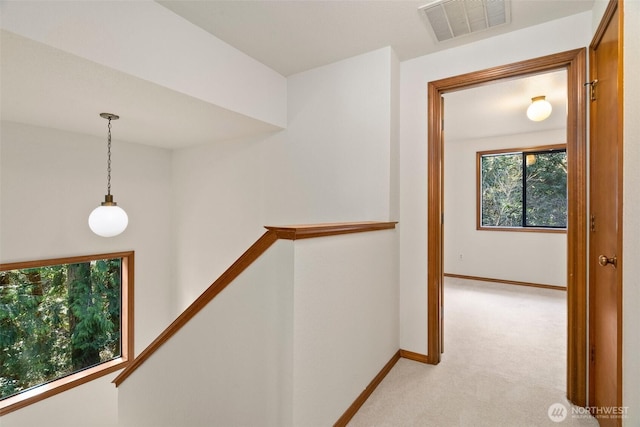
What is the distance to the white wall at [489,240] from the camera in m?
4.76

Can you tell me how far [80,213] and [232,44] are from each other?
8.44 ft

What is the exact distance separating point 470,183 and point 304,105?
396 centimetres

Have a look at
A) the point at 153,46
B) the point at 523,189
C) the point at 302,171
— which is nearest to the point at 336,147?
the point at 302,171

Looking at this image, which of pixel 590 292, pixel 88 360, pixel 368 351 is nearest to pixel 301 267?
pixel 368 351

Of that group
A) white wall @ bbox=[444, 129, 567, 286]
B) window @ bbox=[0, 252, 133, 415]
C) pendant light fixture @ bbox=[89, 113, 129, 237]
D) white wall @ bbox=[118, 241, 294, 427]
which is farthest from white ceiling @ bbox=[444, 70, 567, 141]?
window @ bbox=[0, 252, 133, 415]

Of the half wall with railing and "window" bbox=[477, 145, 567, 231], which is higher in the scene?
"window" bbox=[477, 145, 567, 231]

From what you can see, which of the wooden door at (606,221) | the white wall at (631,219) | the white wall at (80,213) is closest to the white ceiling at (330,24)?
the wooden door at (606,221)

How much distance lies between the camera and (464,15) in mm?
2064

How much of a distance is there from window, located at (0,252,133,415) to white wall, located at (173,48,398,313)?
29.8 inches

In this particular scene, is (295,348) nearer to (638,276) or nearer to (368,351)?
(368,351)

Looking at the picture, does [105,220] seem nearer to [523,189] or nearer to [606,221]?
[606,221]

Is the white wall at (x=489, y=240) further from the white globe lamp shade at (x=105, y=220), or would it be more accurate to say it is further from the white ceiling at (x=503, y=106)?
the white globe lamp shade at (x=105, y=220)

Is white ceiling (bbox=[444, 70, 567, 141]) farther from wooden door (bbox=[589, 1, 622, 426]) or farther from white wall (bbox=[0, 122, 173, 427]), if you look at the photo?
white wall (bbox=[0, 122, 173, 427])

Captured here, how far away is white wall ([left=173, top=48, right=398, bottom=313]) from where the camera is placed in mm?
2502
